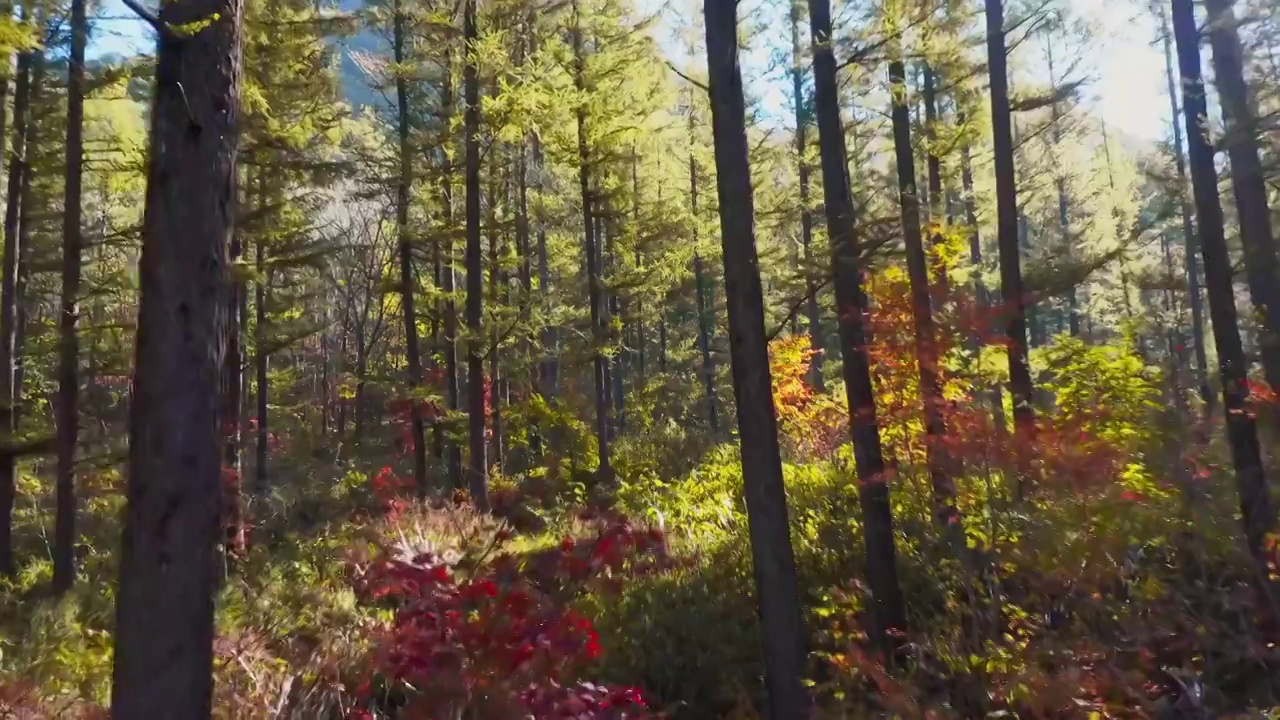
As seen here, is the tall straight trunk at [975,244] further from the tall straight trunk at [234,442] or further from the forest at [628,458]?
the tall straight trunk at [234,442]

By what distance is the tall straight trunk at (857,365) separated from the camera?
7.48 metres

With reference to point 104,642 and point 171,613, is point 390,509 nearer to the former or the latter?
point 104,642

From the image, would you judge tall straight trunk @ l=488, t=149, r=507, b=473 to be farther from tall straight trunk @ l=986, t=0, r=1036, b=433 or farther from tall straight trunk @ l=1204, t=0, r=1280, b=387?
tall straight trunk @ l=1204, t=0, r=1280, b=387

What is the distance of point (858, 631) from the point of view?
24.2ft

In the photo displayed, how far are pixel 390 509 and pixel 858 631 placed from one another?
25.9 ft

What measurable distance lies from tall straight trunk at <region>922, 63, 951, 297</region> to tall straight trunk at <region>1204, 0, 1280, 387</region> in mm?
3428

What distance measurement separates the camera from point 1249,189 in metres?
10.2

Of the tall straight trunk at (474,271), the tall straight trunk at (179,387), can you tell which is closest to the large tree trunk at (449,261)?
the tall straight trunk at (474,271)

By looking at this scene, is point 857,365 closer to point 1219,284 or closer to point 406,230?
point 1219,284

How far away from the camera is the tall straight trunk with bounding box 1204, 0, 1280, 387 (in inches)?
395

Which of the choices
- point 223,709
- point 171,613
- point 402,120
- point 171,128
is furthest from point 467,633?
point 402,120

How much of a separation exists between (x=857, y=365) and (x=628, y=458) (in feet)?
40.3

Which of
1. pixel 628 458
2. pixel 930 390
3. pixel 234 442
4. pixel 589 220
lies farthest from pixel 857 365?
pixel 628 458

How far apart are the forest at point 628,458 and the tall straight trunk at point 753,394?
30 mm
